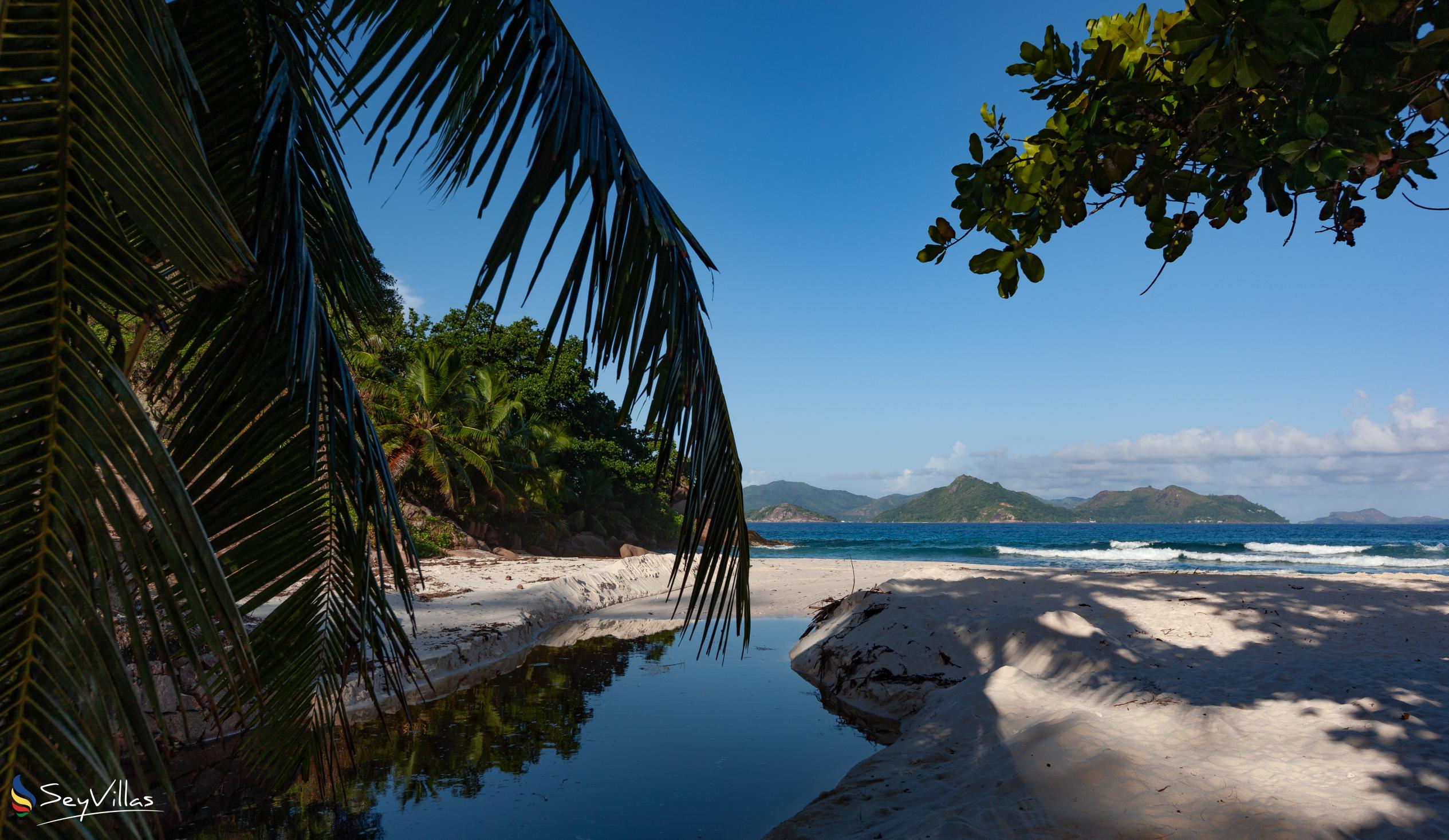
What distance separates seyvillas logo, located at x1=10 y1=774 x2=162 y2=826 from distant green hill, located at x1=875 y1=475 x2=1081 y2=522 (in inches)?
5385

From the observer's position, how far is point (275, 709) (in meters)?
2.69

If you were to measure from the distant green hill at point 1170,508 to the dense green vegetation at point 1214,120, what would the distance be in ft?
490

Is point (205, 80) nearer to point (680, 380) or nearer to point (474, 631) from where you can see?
point (680, 380)

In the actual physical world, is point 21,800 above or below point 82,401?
below

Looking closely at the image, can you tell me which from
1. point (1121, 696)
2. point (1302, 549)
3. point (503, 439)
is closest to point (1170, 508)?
point (1302, 549)

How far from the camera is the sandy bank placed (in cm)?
277

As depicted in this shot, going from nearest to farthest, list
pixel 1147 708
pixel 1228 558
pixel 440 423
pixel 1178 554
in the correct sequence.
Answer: pixel 1147 708, pixel 440 423, pixel 1228 558, pixel 1178 554

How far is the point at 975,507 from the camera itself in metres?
137

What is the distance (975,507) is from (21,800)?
147m

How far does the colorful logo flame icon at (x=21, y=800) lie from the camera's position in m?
0.88

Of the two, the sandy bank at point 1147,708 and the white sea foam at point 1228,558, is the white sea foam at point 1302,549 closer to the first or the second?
the white sea foam at point 1228,558

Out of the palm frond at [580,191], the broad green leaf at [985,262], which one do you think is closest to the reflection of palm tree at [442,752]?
the palm frond at [580,191]

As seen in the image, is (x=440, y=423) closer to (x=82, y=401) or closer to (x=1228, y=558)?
(x=82, y=401)

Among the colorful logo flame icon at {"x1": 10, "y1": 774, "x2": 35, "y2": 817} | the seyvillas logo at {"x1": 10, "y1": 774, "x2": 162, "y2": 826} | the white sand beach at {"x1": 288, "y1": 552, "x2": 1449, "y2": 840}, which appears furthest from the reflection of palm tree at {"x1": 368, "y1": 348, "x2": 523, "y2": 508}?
the colorful logo flame icon at {"x1": 10, "y1": 774, "x2": 35, "y2": 817}
